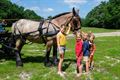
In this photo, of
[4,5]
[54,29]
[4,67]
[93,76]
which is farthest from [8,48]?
[4,5]

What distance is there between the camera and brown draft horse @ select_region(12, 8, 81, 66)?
18.9 meters

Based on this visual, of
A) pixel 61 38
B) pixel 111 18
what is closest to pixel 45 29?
pixel 61 38

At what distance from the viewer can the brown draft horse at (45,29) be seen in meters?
18.9

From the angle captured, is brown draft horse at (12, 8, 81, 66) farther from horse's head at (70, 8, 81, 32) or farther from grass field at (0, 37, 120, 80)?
grass field at (0, 37, 120, 80)

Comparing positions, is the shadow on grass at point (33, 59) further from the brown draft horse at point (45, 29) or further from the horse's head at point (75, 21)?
the horse's head at point (75, 21)

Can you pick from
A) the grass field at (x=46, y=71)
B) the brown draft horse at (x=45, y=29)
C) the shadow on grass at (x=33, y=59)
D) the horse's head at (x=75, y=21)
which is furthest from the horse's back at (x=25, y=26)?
the shadow on grass at (x=33, y=59)

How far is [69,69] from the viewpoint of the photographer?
19.0m

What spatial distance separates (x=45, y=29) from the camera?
→ 19.3 meters

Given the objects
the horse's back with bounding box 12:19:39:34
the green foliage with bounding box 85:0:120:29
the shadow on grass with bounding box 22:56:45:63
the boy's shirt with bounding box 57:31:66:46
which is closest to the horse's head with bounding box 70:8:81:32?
the boy's shirt with bounding box 57:31:66:46

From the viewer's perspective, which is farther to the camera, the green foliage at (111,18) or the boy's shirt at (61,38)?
the green foliage at (111,18)

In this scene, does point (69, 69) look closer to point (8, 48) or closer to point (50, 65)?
point (50, 65)

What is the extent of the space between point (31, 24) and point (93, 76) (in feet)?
14.0

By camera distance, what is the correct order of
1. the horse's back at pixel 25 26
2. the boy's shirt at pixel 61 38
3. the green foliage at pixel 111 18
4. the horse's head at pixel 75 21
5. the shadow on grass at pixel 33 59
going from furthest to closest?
the green foliage at pixel 111 18 → the shadow on grass at pixel 33 59 → the horse's back at pixel 25 26 → the horse's head at pixel 75 21 → the boy's shirt at pixel 61 38

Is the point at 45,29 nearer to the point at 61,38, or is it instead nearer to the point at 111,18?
the point at 61,38
